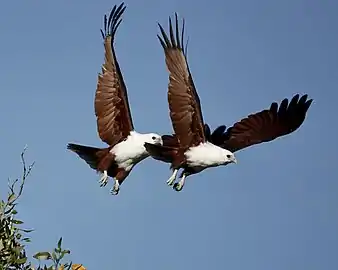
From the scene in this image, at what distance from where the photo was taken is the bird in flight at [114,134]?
10625 millimetres

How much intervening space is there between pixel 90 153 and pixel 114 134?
0.46 metres

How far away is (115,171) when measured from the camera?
10.8 meters

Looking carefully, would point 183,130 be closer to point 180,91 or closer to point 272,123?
point 180,91

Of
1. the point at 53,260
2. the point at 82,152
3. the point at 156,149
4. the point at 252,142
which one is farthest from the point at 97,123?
the point at 53,260

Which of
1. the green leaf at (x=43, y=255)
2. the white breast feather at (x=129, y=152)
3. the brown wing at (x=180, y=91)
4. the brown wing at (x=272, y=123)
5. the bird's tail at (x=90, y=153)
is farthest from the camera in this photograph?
the brown wing at (x=272, y=123)

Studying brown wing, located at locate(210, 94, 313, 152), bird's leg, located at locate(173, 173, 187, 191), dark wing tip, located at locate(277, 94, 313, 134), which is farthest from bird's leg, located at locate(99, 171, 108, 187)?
dark wing tip, located at locate(277, 94, 313, 134)

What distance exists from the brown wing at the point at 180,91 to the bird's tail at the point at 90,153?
5.77 feet

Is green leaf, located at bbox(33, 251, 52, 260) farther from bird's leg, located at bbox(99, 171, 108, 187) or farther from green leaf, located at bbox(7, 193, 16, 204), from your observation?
bird's leg, located at bbox(99, 171, 108, 187)

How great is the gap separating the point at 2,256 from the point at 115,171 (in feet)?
22.2

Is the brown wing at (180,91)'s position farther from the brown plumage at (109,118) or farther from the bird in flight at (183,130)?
the brown plumage at (109,118)

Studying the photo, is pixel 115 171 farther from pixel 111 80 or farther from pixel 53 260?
pixel 53 260

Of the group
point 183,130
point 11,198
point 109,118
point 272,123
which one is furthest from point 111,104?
point 11,198

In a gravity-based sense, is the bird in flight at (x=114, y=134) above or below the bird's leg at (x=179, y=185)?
above

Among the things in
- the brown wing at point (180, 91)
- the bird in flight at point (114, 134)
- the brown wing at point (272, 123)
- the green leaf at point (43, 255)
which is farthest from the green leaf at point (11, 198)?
the brown wing at point (272, 123)
